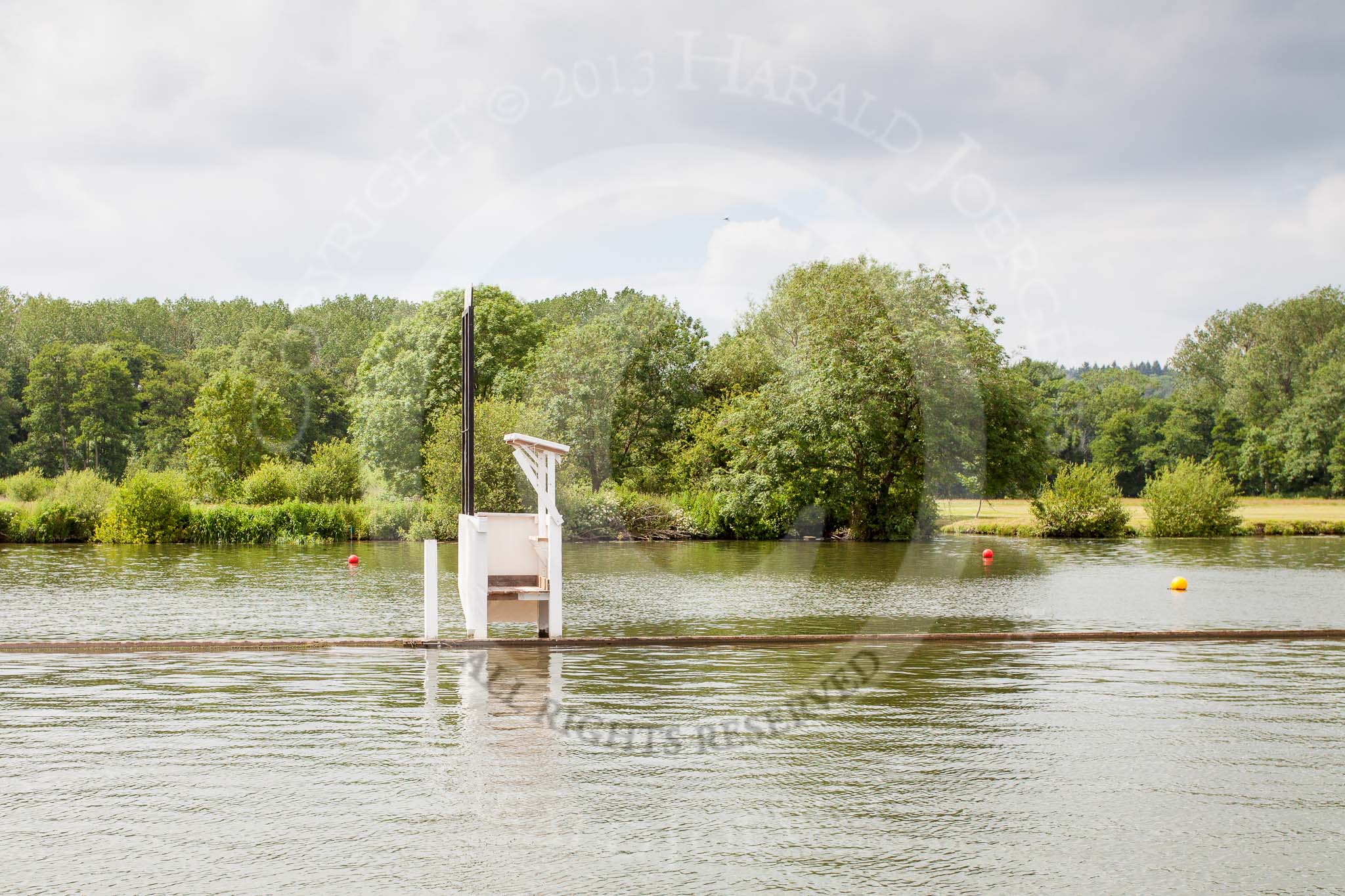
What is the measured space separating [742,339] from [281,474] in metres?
24.1

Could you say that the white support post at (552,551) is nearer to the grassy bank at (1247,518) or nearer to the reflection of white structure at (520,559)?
the reflection of white structure at (520,559)

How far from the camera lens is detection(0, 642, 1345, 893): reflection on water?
5.46m

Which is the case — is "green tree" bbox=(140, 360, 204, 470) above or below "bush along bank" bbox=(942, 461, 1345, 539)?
above

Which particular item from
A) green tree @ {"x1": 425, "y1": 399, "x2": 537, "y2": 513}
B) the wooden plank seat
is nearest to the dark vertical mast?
the wooden plank seat

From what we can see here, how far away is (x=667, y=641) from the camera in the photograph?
552 inches

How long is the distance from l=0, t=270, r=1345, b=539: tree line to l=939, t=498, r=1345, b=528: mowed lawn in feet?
11.9

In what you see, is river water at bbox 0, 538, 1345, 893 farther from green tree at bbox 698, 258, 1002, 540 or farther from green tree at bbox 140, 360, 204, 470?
green tree at bbox 140, 360, 204, 470

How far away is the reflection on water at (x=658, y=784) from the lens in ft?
17.9

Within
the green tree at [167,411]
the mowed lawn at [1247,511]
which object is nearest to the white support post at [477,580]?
the mowed lawn at [1247,511]

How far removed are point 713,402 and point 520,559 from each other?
38.7m

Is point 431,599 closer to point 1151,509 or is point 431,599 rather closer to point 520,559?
point 520,559

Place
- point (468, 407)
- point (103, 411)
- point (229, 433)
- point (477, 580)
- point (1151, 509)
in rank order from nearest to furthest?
point (477, 580), point (468, 407), point (1151, 509), point (229, 433), point (103, 411)

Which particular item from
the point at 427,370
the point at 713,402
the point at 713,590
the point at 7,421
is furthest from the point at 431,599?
the point at 7,421

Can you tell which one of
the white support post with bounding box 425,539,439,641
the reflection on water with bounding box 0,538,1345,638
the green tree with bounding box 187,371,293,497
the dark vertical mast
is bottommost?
the reflection on water with bounding box 0,538,1345,638
